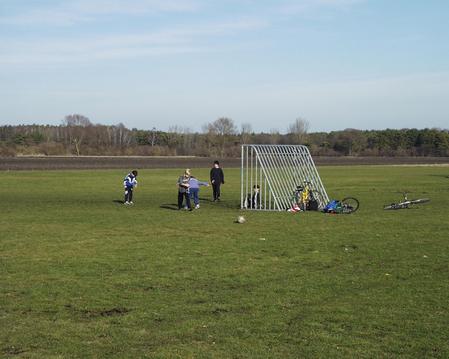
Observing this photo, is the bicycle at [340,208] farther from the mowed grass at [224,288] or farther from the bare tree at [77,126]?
the bare tree at [77,126]

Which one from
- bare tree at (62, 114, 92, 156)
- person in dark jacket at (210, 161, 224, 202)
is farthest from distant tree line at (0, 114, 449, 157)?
person in dark jacket at (210, 161, 224, 202)

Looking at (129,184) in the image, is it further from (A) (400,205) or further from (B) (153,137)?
(B) (153,137)

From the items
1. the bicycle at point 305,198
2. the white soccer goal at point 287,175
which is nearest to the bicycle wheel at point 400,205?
the white soccer goal at point 287,175

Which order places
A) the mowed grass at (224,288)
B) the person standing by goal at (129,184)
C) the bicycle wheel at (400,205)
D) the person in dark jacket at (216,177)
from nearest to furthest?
the mowed grass at (224,288), the bicycle wheel at (400,205), the person standing by goal at (129,184), the person in dark jacket at (216,177)

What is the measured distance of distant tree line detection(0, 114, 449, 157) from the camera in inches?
5295

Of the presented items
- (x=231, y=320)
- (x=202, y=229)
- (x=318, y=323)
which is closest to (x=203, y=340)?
(x=231, y=320)

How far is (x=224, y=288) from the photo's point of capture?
11.1 m

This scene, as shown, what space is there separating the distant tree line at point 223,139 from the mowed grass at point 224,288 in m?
104

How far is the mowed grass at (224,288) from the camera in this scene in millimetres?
7980

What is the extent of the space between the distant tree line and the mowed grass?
104 meters

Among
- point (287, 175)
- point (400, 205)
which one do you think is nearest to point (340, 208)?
point (400, 205)

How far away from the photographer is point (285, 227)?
19.6 meters

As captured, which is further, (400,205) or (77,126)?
(77,126)

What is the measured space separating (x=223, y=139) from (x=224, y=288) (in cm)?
13564
